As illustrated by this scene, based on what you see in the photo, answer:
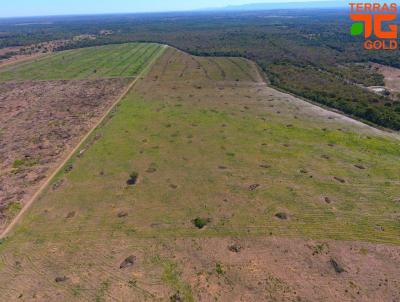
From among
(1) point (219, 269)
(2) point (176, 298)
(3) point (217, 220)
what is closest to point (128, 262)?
(2) point (176, 298)

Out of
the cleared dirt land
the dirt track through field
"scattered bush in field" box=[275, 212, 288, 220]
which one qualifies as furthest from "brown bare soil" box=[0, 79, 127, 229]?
"scattered bush in field" box=[275, 212, 288, 220]

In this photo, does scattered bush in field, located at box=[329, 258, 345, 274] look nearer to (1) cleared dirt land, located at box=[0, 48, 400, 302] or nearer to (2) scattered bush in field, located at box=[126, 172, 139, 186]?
(1) cleared dirt land, located at box=[0, 48, 400, 302]

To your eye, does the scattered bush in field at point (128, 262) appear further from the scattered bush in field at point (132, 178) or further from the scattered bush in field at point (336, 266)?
the scattered bush in field at point (336, 266)

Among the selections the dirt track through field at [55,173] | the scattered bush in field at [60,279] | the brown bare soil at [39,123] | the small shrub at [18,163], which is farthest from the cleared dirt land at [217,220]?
the small shrub at [18,163]

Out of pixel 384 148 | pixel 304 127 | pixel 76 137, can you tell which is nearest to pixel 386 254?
pixel 384 148

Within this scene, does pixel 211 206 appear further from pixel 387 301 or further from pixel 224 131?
pixel 224 131
